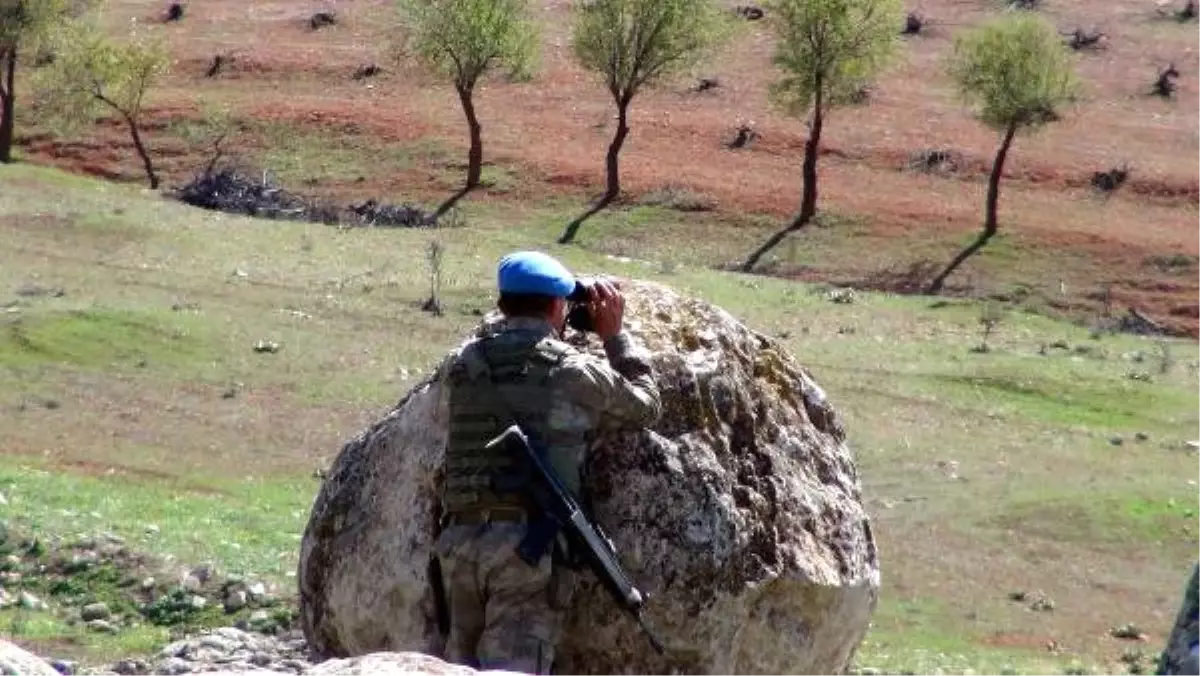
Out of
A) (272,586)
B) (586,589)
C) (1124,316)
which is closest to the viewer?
(586,589)

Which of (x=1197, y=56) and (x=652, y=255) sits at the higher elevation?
(x=1197, y=56)

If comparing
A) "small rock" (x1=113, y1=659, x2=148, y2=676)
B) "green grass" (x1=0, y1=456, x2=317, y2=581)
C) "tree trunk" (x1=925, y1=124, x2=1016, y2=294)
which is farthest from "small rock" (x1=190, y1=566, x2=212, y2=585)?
"tree trunk" (x1=925, y1=124, x2=1016, y2=294)

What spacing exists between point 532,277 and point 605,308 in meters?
1.00

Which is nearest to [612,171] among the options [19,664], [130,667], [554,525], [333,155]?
[333,155]

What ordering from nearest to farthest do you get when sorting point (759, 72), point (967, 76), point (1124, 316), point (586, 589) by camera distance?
1. point (586, 589)
2. point (1124, 316)
3. point (967, 76)
4. point (759, 72)

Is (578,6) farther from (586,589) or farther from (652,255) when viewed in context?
(586,589)

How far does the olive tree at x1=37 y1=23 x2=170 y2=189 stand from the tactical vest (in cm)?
5611

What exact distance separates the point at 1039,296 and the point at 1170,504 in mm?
30428

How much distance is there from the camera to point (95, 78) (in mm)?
65062

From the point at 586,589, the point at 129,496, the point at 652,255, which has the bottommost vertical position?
the point at 652,255

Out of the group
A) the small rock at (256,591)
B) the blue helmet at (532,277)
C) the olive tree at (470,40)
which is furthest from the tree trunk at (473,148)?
the blue helmet at (532,277)

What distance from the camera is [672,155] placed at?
6931 cm

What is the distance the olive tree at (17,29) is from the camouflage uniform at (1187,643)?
6307 cm

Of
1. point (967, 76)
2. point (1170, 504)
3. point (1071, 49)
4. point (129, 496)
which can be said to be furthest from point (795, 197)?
point (129, 496)
